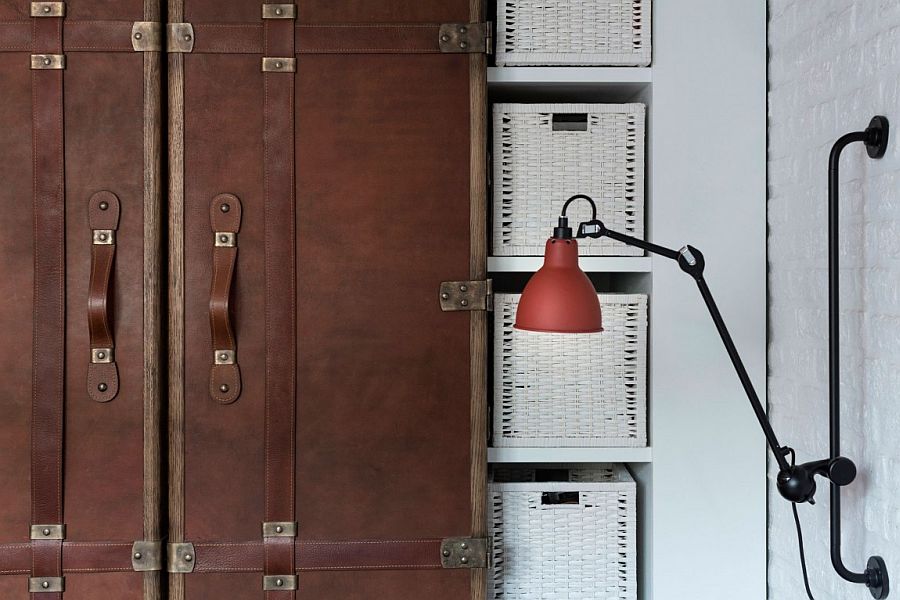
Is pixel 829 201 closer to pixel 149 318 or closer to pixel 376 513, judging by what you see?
pixel 376 513

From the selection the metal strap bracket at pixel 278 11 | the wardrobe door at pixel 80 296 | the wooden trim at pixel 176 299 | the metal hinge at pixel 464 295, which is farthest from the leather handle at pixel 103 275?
the metal hinge at pixel 464 295

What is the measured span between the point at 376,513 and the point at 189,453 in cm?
43

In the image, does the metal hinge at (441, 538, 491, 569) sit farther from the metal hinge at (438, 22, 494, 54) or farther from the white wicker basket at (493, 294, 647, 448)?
the metal hinge at (438, 22, 494, 54)

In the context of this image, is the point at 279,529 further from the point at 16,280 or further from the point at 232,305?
the point at 16,280

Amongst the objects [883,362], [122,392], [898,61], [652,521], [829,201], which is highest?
[898,61]

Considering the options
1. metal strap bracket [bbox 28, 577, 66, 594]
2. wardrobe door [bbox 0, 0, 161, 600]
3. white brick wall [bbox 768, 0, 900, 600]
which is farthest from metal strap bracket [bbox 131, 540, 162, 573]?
white brick wall [bbox 768, 0, 900, 600]

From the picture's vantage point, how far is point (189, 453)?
1620mm

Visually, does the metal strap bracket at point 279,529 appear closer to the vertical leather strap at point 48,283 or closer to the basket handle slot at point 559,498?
the vertical leather strap at point 48,283

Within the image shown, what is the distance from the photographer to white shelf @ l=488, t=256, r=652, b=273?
5.52 ft

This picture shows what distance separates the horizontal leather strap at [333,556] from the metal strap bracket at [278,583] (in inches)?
0.9

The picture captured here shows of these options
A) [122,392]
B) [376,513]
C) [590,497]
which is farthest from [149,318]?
[590,497]

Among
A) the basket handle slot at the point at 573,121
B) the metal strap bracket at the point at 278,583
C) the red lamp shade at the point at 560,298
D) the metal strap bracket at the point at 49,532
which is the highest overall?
the basket handle slot at the point at 573,121

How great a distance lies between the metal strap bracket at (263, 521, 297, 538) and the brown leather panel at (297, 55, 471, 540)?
0.09 metres

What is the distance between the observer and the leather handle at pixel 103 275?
1598 millimetres
